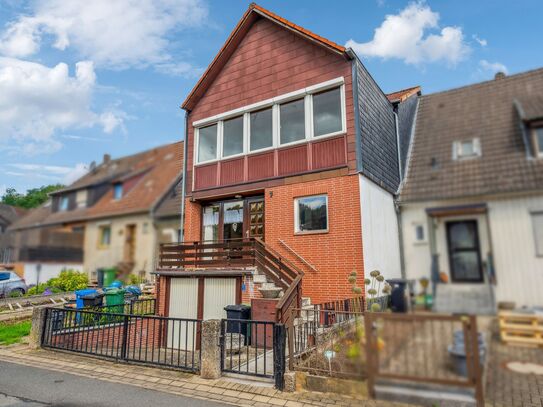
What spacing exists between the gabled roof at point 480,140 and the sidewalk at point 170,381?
399 centimetres

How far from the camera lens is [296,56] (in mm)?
12648

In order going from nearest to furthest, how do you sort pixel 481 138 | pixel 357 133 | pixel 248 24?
pixel 481 138 < pixel 357 133 < pixel 248 24

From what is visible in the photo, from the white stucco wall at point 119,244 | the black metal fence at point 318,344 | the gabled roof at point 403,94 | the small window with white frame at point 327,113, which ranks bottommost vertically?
the black metal fence at point 318,344

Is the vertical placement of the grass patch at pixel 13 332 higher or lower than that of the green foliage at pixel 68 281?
lower

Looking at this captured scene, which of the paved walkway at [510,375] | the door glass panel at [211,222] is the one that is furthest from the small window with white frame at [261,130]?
the paved walkway at [510,375]

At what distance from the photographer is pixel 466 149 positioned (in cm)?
196

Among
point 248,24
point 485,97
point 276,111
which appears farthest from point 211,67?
point 485,97

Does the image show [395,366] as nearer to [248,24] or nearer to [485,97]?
[485,97]

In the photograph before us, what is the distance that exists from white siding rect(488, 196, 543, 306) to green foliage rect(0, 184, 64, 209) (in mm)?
2758

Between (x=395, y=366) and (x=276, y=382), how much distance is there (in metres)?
5.17

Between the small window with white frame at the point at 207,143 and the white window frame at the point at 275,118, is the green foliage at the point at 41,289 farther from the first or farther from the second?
the small window with white frame at the point at 207,143

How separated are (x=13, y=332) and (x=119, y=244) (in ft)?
43.4

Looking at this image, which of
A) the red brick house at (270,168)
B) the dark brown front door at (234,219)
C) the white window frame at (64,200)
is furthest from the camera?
the dark brown front door at (234,219)

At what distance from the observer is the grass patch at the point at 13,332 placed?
440 inches
